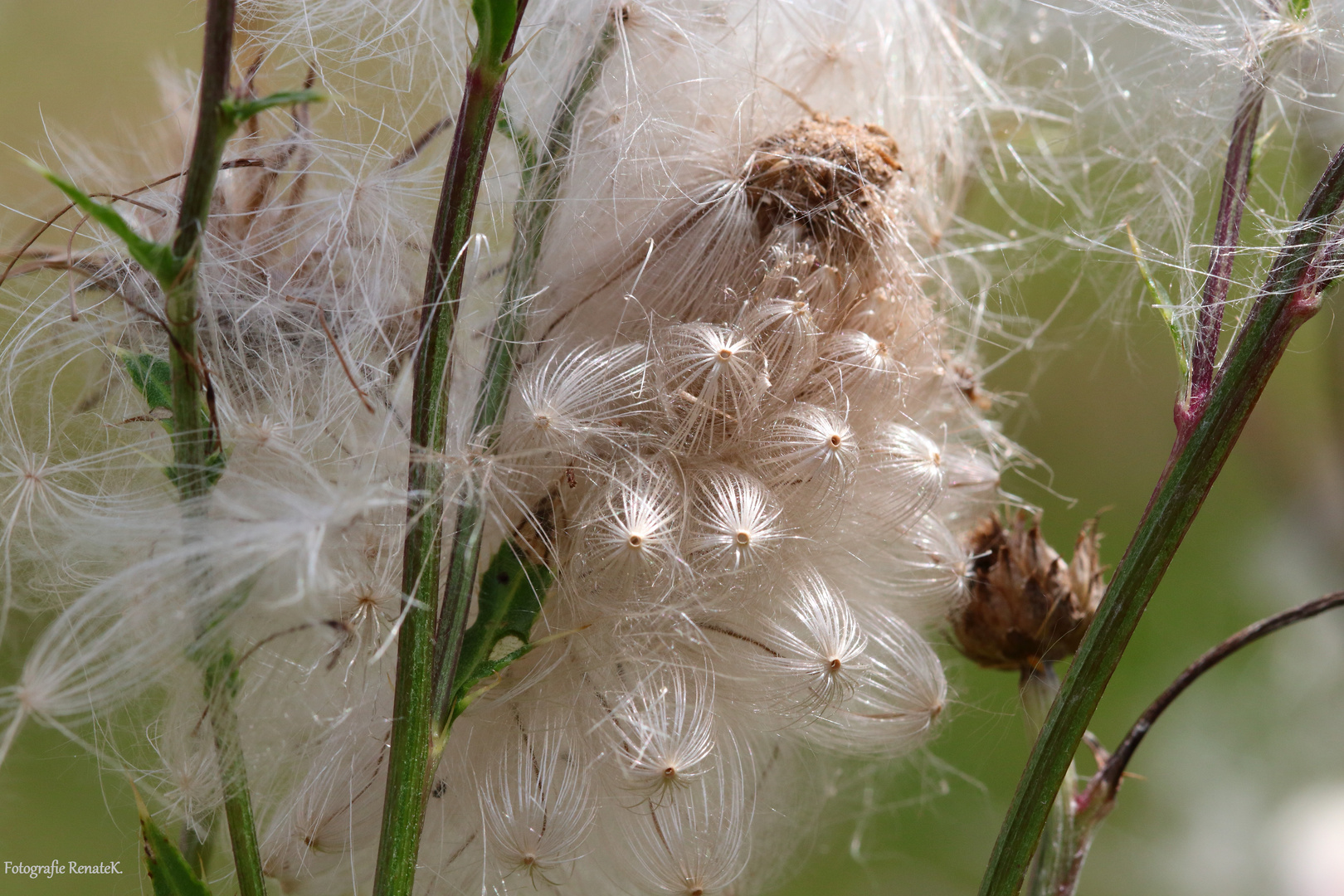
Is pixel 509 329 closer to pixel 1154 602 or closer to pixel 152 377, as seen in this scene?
pixel 152 377

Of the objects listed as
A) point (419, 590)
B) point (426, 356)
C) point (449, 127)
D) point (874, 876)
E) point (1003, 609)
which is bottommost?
point (874, 876)

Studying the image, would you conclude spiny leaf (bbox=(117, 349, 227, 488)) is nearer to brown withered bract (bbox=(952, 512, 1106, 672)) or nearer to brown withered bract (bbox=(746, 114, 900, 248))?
brown withered bract (bbox=(746, 114, 900, 248))

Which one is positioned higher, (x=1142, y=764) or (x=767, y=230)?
(x=767, y=230)

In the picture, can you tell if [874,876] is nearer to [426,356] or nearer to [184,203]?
[426,356]

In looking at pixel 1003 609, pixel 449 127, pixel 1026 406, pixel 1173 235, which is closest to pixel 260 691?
pixel 449 127

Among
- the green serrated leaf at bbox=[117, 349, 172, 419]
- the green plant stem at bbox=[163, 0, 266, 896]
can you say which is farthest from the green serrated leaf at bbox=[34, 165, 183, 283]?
the green serrated leaf at bbox=[117, 349, 172, 419]

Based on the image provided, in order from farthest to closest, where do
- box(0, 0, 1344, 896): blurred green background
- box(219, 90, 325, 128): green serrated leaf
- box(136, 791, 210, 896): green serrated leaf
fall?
box(0, 0, 1344, 896): blurred green background
box(136, 791, 210, 896): green serrated leaf
box(219, 90, 325, 128): green serrated leaf

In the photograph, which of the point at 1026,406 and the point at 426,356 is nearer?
the point at 426,356

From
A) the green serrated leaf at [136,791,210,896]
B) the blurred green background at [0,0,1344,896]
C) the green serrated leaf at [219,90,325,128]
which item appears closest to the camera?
the green serrated leaf at [219,90,325,128]
